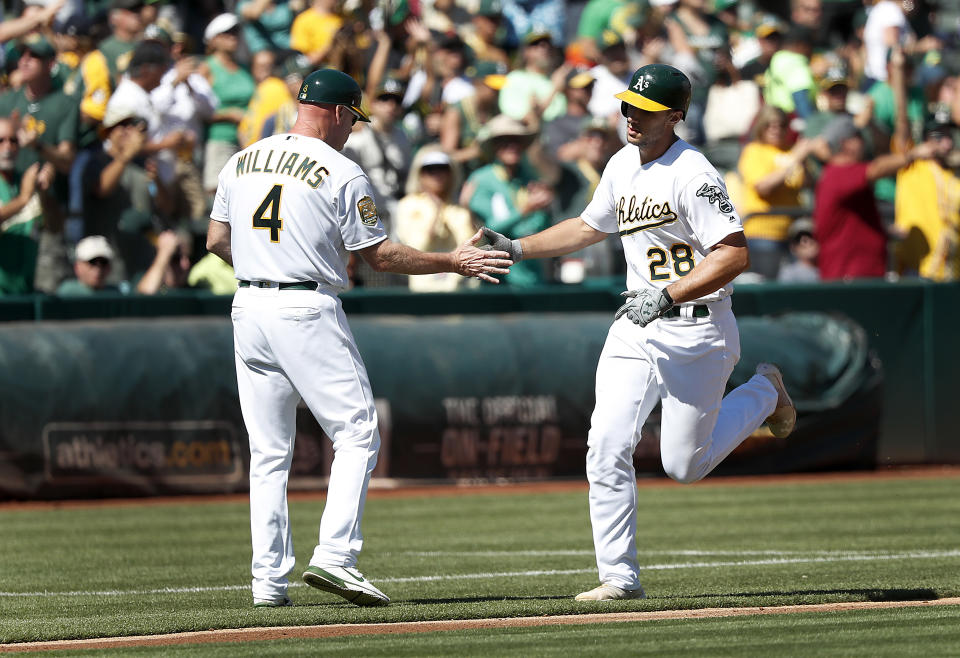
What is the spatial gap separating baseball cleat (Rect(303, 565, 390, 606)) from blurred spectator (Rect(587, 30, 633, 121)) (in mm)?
10231

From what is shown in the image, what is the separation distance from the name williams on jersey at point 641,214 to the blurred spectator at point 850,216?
822 centimetres

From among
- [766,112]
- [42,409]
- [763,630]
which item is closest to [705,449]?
[763,630]

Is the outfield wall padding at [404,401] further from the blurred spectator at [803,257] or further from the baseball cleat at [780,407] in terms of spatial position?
the baseball cleat at [780,407]

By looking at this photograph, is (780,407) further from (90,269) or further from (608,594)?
(90,269)

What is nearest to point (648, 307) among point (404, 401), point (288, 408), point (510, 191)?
point (288, 408)

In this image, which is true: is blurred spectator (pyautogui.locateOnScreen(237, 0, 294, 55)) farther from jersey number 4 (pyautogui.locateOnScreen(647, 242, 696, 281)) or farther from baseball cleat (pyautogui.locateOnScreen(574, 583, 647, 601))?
baseball cleat (pyautogui.locateOnScreen(574, 583, 647, 601))

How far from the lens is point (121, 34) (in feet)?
52.0

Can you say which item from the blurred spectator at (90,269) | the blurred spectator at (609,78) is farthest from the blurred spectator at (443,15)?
the blurred spectator at (90,269)

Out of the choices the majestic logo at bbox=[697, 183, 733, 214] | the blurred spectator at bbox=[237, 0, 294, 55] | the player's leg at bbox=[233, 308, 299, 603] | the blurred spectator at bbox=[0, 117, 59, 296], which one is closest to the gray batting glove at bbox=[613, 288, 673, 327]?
the majestic logo at bbox=[697, 183, 733, 214]

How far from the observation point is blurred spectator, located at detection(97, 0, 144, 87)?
15.5 m

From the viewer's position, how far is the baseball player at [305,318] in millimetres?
7078

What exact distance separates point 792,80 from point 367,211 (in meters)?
11.5

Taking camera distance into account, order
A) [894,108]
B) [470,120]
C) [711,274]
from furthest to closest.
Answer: [894,108]
[470,120]
[711,274]

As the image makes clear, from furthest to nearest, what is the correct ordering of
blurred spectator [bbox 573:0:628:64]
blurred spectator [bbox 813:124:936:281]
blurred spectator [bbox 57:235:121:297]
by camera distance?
1. blurred spectator [bbox 573:0:628:64]
2. blurred spectator [bbox 813:124:936:281]
3. blurred spectator [bbox 57:235:121:297]
